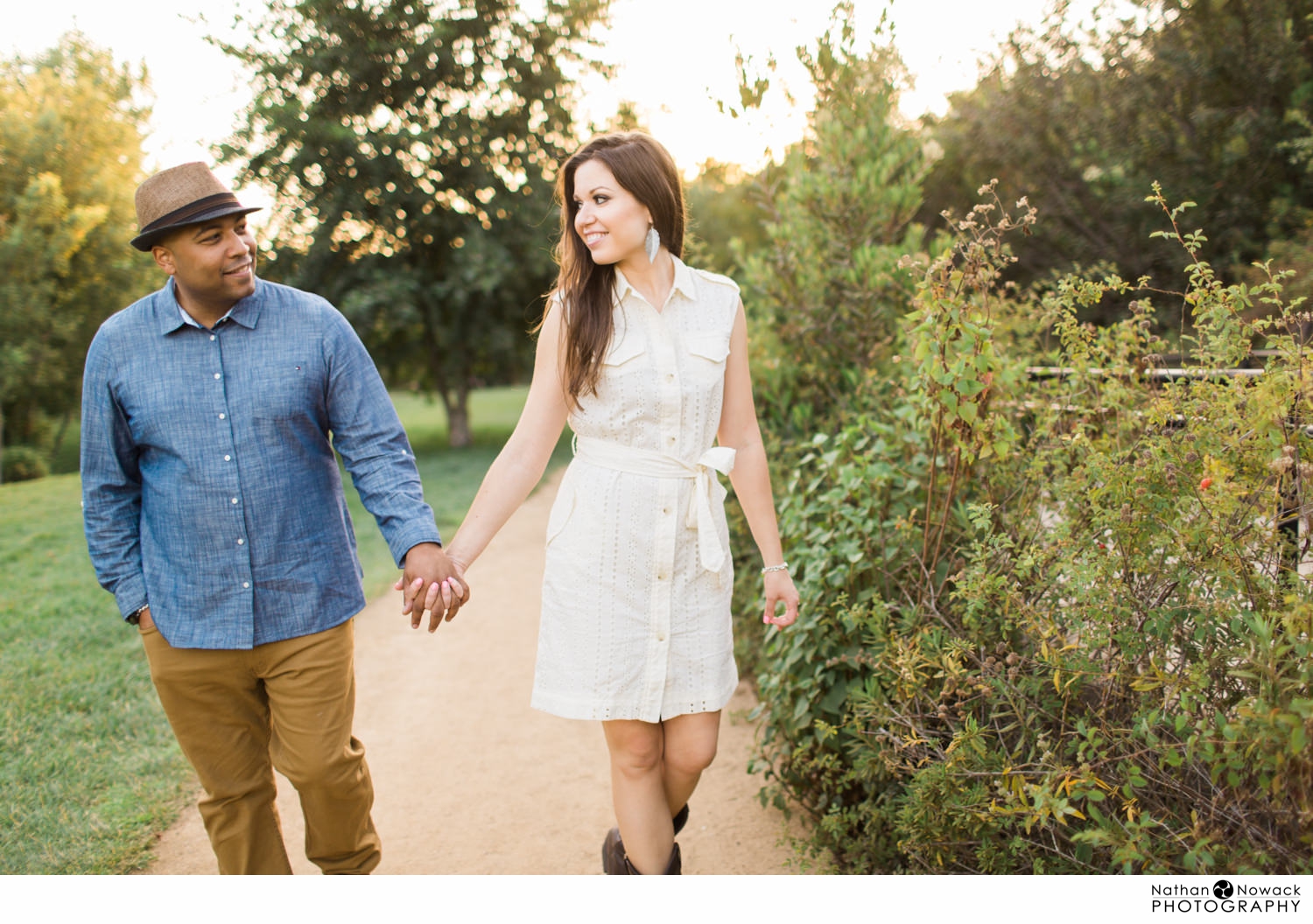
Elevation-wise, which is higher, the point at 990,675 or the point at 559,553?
the point at 559,553

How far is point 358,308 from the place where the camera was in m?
15.4

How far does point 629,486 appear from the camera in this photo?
2.67 meters

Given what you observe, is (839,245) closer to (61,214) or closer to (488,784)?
(488,784)

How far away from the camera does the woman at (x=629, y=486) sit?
2.66m

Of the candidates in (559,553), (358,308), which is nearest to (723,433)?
(559,553)

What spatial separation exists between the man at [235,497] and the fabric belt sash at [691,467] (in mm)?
521

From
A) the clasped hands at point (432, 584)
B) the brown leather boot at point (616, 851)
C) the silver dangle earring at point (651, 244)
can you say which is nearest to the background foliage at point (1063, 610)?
the brown leather boot at point (616, 851)

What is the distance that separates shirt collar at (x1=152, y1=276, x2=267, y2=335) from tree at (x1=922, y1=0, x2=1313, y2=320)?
7605 mm

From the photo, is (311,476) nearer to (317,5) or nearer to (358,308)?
(358,308)

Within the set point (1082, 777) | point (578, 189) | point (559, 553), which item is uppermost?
point (578, 189)

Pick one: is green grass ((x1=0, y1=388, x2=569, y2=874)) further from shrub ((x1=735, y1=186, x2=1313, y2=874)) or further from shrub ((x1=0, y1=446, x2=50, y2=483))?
shrub ((x1=0, y1=446, x2=50, y2=483))

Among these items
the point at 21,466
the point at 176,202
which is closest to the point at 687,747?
the point at 176,202
